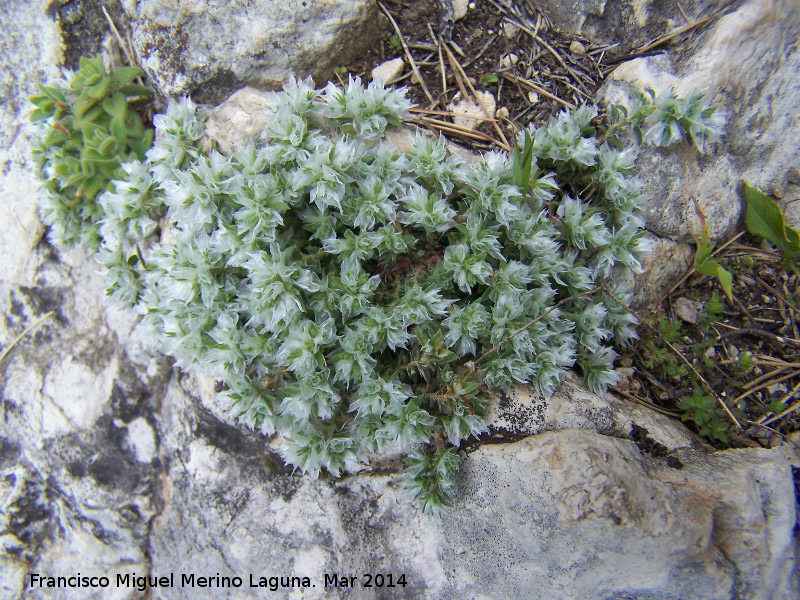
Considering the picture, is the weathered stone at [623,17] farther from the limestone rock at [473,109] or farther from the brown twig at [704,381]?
the brown twig at [704,381]

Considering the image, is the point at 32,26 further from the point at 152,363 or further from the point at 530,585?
the point at 530,585

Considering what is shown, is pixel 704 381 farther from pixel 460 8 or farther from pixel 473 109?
pixel 460 8

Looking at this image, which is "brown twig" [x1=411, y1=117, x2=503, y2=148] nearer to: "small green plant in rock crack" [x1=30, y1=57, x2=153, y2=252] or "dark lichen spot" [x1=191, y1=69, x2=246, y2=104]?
"dark lichen spot" [x1=191, y1=69, x2=246, y2=104]

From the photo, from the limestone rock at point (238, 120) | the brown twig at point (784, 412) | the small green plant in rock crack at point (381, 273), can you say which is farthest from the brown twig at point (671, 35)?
the limestone rock at point (238, 120)

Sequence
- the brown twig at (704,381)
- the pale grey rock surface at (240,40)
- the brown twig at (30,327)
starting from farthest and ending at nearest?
the brown twig at (30,327), the pale grey rock surface at (240,40), the brown twig at (704,381)

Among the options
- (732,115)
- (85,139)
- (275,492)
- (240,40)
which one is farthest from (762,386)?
(85,139)

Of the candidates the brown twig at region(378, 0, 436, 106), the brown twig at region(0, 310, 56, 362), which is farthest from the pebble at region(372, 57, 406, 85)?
the brown twig at region(0, 310, 56, 362)
